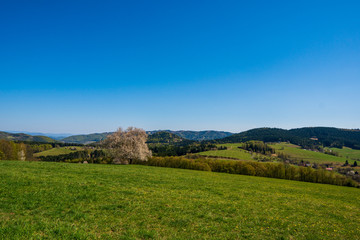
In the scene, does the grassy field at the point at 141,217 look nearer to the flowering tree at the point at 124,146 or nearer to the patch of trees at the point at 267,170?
the flowering tree at the point at 124,146

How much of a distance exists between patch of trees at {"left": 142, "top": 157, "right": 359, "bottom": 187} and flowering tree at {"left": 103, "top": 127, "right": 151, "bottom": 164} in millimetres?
8156

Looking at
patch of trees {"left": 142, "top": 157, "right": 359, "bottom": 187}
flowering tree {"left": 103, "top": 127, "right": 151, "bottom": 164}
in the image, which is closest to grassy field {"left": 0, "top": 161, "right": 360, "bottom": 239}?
flowering tree {"left": 103, "top": 127, "right": 151, "bottom": 164}

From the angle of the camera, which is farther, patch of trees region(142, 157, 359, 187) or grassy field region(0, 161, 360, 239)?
patch of trees region(142, 157, 359, 187)

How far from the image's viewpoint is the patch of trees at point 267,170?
5561 cm

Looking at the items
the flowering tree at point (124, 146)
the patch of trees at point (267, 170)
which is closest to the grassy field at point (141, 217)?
the flowering tree at point (124, 146)

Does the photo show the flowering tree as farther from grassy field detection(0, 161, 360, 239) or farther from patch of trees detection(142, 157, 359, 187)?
grassy field detection(0, 161, 360, 239)

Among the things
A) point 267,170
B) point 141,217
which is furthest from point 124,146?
point 267,170

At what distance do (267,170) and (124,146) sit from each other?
161 feet

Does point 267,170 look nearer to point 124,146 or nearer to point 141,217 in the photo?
point 124,146

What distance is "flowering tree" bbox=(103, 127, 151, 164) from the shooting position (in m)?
55.2

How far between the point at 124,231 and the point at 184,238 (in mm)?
3161

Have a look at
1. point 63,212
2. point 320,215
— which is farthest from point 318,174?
point 63,212

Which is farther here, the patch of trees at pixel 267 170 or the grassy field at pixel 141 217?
the patch of trees at pixel 267 170

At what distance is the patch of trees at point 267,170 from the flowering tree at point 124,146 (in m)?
8.16
